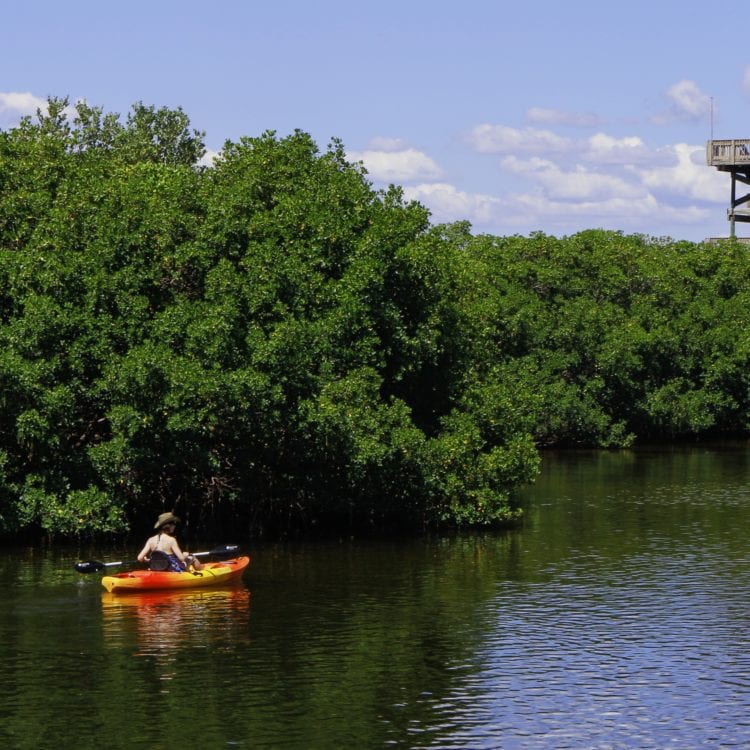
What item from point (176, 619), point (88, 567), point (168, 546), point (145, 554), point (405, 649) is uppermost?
point (168, 546)

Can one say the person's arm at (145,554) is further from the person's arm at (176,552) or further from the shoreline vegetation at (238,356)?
the shoreline vegetation at (238,356)

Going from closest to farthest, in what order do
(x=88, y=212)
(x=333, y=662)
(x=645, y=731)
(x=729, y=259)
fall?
1. (x=645, y=731)
2. (x=333, y=662)
3. (x=88, y=212)
4. (x=729, y=259)

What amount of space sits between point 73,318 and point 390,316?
9.39 metres

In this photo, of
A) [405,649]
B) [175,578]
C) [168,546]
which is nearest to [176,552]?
[168,546]

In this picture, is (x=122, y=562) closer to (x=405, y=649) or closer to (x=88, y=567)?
(x=88, y=567)

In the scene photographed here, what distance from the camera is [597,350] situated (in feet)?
250

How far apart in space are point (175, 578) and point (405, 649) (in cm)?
809

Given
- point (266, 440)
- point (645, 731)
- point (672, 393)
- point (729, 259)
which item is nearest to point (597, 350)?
point (672, 393)

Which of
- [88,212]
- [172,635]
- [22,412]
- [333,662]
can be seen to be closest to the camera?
[333,662]

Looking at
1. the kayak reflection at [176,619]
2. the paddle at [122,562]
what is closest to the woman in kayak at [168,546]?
the kayak reflection at [176,619]

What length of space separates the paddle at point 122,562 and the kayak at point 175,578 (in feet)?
1.42

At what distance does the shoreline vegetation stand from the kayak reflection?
567cm

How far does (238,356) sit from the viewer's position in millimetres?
38938

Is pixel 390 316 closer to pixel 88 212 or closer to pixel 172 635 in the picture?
pixel 88 212
